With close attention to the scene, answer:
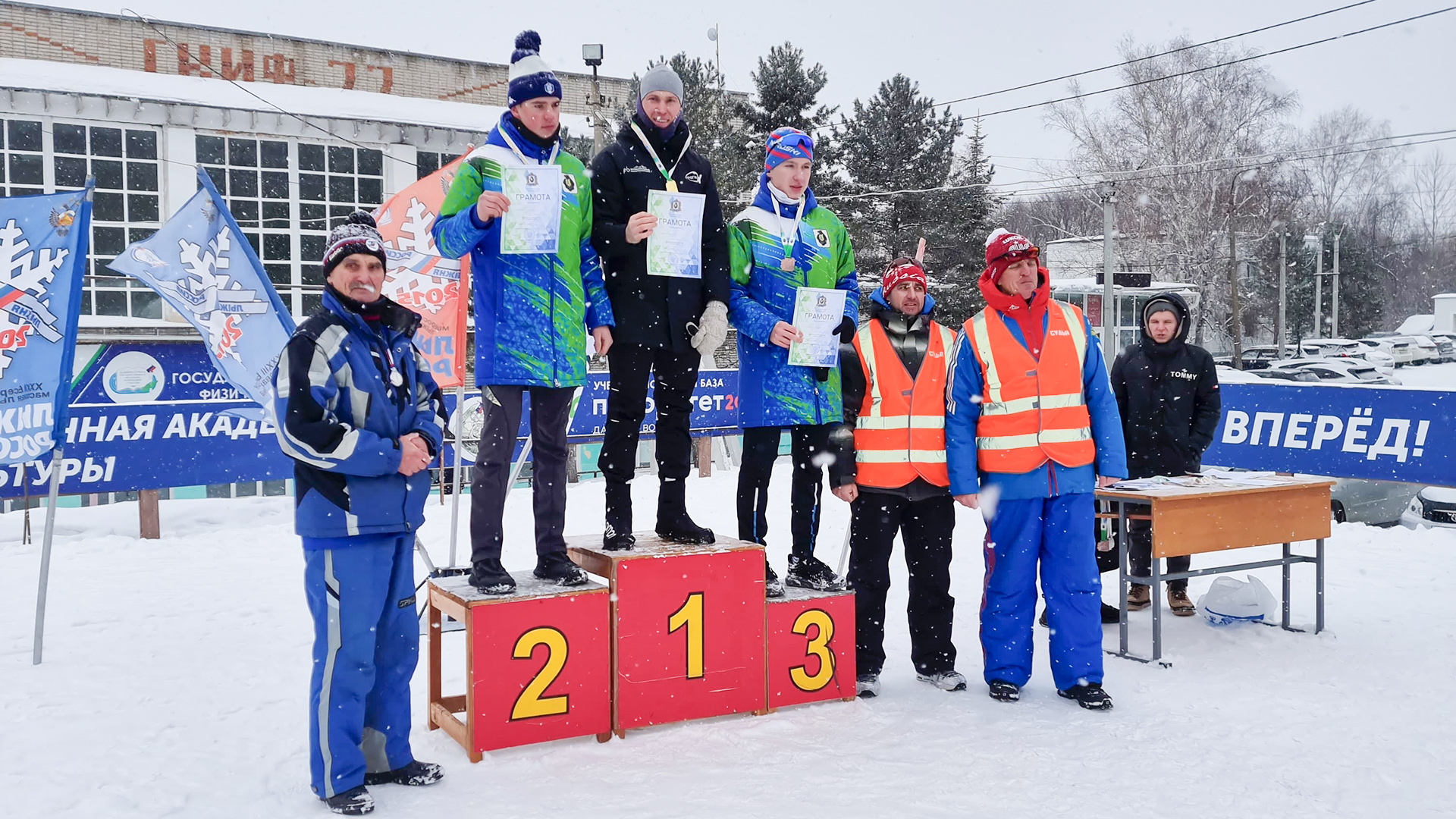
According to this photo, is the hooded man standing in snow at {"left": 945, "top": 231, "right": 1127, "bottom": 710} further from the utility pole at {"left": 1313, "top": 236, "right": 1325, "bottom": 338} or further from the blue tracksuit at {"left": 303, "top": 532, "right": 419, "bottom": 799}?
the utility pole at {"left": 1313, "top": 236, "right": 1325, "bottom": 338}

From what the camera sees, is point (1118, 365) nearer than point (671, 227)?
No

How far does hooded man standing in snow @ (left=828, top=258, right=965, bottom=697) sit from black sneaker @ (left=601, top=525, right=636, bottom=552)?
3.26ft

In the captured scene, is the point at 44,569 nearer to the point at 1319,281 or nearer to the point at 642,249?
the point at 642,249

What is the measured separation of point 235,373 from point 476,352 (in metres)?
2.76

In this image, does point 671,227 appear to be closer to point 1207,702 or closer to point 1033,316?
point 1033,316

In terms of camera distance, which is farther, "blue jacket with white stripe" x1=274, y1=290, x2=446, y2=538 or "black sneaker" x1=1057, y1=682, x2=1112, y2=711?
"black sneaker" x1=1057, y1=682, x2=1112, y2=711

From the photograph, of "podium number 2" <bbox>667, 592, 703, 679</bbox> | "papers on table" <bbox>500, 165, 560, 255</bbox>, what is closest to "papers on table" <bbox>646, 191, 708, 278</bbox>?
"papers on table" <bbox>500, 165, 560, 255</bbox>

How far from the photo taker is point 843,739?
413 cm

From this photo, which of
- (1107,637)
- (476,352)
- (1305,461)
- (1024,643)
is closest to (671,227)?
(476,352)

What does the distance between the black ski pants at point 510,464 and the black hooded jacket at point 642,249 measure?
0.43 meters

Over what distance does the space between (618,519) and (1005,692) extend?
1.92 m

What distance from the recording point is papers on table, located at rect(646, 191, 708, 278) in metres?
4.18

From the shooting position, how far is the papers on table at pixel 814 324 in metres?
4.57

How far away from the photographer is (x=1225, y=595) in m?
6.02
